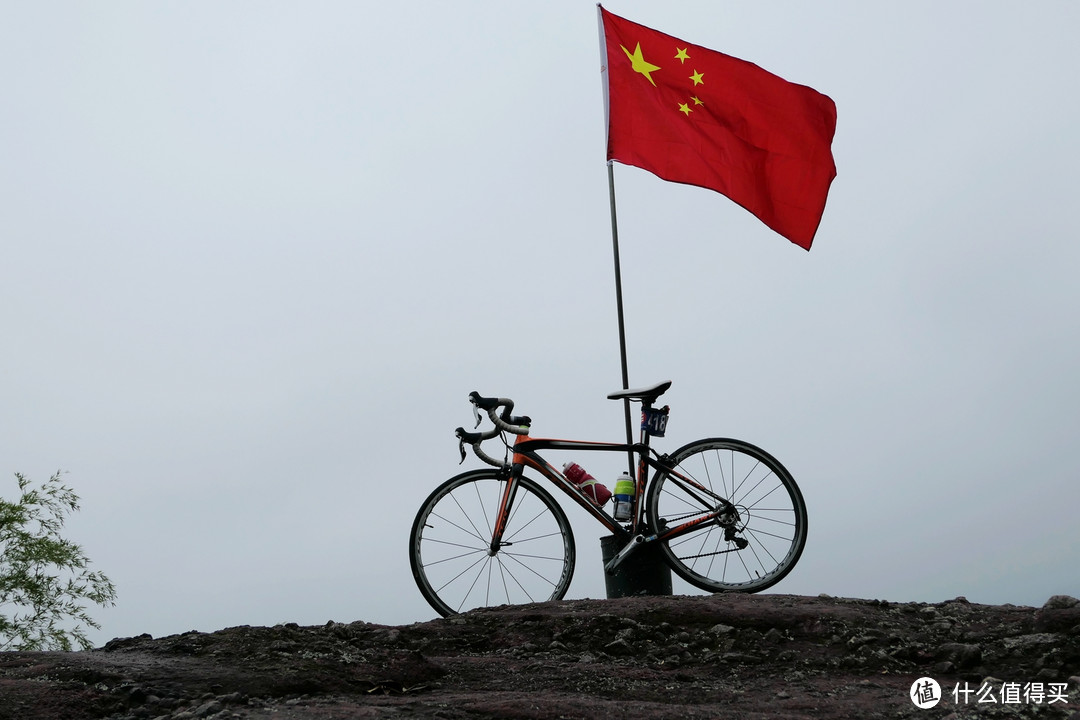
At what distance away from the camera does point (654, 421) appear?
5688mm

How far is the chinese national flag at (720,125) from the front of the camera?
6844 mm

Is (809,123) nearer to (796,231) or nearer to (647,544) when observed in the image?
(796,231)

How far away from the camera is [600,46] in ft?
22.9

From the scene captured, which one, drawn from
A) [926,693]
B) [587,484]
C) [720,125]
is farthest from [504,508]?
[720,125]

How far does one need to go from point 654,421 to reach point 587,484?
0.57 m

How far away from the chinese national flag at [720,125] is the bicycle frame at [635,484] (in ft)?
Result: 7.33

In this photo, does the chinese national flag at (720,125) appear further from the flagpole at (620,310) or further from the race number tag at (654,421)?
the race number tag at (654,421)

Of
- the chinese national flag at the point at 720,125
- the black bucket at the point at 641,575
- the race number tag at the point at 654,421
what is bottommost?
the black bucket at the point at 641,575

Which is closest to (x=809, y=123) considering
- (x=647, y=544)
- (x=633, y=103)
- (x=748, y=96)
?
(x=748, y=96)

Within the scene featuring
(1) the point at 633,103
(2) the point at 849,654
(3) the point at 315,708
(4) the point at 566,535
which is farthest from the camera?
(1) the point at 633,103

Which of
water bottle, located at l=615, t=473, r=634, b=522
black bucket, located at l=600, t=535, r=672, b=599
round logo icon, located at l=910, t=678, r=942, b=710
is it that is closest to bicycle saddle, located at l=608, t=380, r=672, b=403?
water bottle, located at l=615, t=473, r=634, b=522

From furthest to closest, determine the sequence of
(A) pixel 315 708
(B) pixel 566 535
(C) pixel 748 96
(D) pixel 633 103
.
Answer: (C) pixel 748 96, (D) pixel 633 103, (B) pixel 566 535, (A) pixel 315 708

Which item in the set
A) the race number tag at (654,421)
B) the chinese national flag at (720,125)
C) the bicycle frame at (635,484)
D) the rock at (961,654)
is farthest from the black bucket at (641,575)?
the chinese national flag at (720,125)

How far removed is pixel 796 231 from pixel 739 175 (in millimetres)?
669
